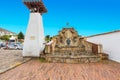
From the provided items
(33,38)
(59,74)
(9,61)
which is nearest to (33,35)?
(33,38)

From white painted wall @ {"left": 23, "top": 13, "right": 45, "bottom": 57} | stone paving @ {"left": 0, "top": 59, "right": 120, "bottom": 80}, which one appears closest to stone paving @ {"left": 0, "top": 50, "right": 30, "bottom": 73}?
stone paving @ {"left": 0, "top": 59, "right": 120, "bottom": 80}

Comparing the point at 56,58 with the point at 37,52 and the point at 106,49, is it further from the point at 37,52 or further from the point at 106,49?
the point at 106,49

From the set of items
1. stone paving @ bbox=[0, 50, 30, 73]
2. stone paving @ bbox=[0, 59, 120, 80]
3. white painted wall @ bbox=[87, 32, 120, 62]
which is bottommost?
stone paving @ bbox=[0, 59, 120, 80]

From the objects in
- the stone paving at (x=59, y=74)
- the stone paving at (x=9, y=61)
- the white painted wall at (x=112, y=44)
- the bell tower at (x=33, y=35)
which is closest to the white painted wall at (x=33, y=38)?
the bell tower at (x=33, y=35)

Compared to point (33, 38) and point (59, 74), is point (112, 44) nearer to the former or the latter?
point (59, 74)

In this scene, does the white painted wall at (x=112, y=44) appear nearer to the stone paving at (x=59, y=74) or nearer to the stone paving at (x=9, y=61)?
the stone paving at (x=59, y=74)

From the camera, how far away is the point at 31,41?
37.3 ft

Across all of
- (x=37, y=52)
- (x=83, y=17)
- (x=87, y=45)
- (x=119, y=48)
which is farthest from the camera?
(x=83, y=17)

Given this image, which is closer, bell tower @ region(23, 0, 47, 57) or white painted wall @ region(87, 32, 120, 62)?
white painted wall @ region(87, 32, 120, 62)

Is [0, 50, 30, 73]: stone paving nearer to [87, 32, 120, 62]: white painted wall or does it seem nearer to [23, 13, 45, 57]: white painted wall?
[23, 13, 45, 57]: white painted wall

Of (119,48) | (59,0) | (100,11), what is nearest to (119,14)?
(100,11)

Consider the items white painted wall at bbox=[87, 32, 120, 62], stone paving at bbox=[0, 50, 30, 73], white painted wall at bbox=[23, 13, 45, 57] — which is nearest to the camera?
stone paving at bbox=[0, 50, 30, 73]

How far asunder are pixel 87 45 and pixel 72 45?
127 centimetres

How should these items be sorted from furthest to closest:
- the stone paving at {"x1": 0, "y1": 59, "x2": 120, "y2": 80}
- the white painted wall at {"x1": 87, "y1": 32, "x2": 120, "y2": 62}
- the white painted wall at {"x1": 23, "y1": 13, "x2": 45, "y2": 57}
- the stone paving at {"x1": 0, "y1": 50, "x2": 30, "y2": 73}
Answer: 1. the white painted wall at {"x1": 23, "y1": 13, "x2": 45, "y2": 57}
2. the white painted wall at {"x1": 87, "y1": 32, "x2": 120, "y2": 62}
3. the stone paving at {"x1": 0, "y1": 50, "x2": 30, "y2": 73}
4. the stone paving at {"x1": 0, "y1": 59, "x2": 120, "y2": 80}
